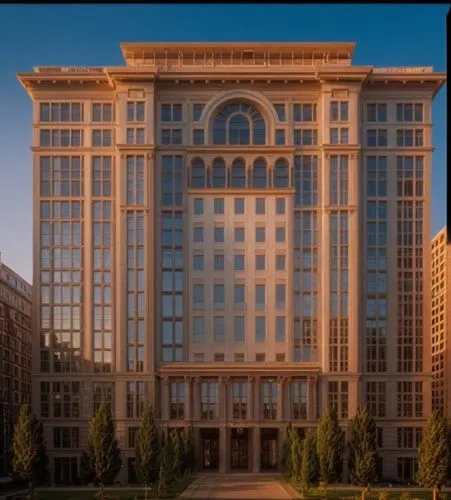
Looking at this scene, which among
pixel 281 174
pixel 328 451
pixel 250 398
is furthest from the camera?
pixel 281 174

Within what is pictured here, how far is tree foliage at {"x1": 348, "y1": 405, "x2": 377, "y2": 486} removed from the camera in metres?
41.2

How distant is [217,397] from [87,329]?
10262mm

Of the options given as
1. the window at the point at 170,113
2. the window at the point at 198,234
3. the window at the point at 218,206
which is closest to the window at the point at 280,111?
the window at the point at 170,113

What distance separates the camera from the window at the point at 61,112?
55.2 m

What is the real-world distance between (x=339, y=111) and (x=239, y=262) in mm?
12833

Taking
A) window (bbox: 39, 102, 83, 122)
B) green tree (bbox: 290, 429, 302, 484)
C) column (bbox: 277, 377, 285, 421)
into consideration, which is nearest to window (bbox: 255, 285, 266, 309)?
column (bbox: 277, 377, 285, 421)

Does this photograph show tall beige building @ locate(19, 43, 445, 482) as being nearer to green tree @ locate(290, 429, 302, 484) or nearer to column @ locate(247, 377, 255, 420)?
column @ locate(247, 377, 255, 420)

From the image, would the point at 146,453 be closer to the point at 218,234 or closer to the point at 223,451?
the point at 223,451

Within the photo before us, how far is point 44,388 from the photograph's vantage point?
5378cm

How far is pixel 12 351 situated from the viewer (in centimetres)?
6994

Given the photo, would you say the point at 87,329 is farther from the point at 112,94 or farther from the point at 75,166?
the point at 112,94

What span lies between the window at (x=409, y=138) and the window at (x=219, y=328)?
17.8m

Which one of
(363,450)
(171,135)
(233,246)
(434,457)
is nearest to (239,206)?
(233,246)

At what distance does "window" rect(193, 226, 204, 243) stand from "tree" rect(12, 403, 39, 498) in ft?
64.3
